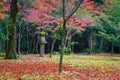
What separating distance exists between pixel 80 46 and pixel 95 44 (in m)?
2.52

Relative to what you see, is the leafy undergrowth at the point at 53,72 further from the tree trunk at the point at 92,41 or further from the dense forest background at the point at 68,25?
the tree trunk at the point at 92,41

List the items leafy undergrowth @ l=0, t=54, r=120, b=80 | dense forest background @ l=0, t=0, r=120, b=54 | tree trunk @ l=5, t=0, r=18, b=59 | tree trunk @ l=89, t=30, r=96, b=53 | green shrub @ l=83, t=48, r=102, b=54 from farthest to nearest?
tree trunk @ l=89, t=30, r=96, b=53, green shrub @ l=83, t=48, r=102, b=54, dense forest background @ l=0, t=0, r=120, b=54, tree trunk @ l=5, t=0, r=18, b=59, leafy undergrowth @ l=0, t=54, r=120, b=80

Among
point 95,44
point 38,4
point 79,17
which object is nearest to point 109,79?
point 38,4

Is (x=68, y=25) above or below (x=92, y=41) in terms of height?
above

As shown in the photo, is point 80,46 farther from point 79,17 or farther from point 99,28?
point 79,17

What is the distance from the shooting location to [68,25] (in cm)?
2812

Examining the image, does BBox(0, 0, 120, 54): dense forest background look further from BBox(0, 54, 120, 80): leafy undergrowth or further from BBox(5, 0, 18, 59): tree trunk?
BBox(0, 54, 120, 80): leafy undergrowth

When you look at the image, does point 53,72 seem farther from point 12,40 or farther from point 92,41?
point 92,41

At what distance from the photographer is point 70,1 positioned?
24.9 metres

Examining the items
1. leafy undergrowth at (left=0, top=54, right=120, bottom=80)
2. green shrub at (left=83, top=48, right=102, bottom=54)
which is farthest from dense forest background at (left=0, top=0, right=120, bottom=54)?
leafy undergrowth at (left=0, top=54, right=120, bottom=80)

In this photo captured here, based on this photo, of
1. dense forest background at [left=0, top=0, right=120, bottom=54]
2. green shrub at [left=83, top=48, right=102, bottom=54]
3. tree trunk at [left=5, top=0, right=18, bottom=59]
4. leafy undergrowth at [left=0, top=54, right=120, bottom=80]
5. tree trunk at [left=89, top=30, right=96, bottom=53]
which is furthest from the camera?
tree trunk at [left=89, top=30, right=96, bottom=53]

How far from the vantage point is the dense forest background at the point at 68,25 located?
2478 centimetres

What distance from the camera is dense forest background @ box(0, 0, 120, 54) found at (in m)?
24.8

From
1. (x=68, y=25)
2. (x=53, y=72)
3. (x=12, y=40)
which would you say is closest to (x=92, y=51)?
(x=68, y=25)
